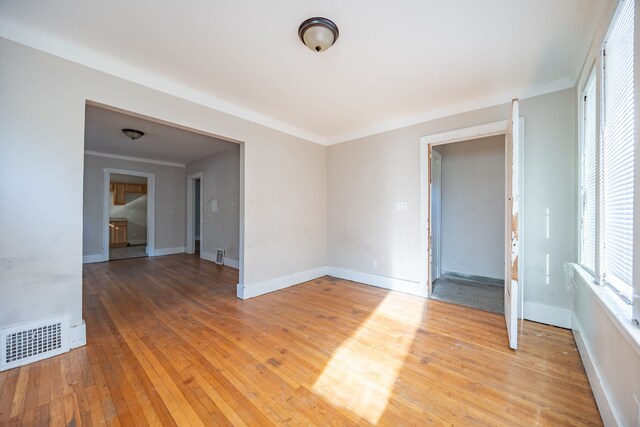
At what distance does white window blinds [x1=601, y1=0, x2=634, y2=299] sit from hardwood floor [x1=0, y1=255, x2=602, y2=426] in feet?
3.03

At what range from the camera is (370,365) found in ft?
6.49

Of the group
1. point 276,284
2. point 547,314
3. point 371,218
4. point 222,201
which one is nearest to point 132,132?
point 222,201

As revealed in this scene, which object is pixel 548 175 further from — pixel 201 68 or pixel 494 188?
pixel 201 68

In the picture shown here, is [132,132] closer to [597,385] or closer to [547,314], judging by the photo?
[597,385]

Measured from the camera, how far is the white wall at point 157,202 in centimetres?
596

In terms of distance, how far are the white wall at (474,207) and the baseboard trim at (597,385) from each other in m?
2.13

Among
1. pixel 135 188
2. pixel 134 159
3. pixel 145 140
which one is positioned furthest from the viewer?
pixel 135 188

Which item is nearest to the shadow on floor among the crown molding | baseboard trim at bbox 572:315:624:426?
baseboard trim at bbox 572:315:624:426

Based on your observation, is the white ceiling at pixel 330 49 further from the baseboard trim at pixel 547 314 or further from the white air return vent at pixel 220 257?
the white air return vent at pixel 220 257

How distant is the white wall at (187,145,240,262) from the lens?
219 inches

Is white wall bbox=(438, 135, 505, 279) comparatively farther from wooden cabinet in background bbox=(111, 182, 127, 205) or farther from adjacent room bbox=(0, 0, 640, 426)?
wooden cabinet in background bbox=(111, 182, 127, 205)

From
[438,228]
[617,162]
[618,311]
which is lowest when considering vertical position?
[618,311]

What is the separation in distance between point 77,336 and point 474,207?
5.47 meters

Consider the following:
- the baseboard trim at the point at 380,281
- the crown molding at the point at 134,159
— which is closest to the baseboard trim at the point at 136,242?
the crown molding at the point at 134,159
